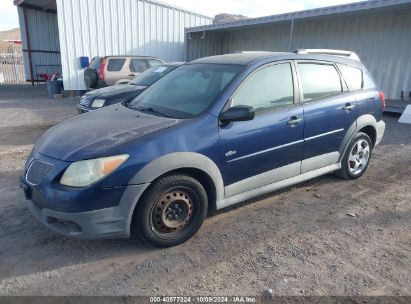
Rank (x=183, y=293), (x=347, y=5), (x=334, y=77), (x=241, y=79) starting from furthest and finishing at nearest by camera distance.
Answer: (x=347, y=5), (x=334, y=77), (x=241, y=79), (x=183, y=293)

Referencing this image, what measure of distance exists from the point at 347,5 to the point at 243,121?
8.51 metres

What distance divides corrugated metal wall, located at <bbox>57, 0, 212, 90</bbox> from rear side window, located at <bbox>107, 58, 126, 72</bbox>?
350 centimetres

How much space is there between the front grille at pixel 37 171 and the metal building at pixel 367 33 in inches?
371

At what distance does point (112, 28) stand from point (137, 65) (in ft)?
13.9

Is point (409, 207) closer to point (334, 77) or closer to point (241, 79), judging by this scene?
point (334, 77)

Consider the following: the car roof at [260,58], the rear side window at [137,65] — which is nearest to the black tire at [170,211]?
the car roof at [260,58]

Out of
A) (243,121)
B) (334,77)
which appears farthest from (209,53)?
(243,121)

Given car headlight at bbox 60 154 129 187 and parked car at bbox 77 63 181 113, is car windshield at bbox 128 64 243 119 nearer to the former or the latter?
car headlight at bbox 60 154 129 187

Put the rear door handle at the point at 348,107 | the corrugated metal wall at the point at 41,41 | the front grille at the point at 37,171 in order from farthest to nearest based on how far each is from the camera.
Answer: the corrugated metal wall at the point at 41,41 → the rear door handle at the point at 348,107 → the front grille at the point at 37,171

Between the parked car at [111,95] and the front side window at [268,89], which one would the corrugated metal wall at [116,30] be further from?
the front side window at [268,89]

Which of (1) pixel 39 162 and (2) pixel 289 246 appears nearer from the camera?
(1) pixel 39 162

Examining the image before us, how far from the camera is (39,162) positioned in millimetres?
2973

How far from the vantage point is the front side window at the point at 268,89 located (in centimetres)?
347

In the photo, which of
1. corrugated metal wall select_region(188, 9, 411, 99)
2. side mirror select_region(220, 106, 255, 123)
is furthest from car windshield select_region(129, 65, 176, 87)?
corrugated metal wall select_region(188, 9, 411, 99)
